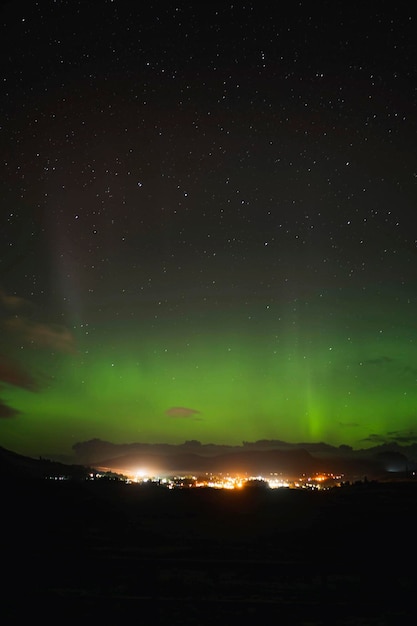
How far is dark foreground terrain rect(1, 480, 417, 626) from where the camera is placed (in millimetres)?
13016

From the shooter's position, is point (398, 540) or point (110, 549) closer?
point (110, 549)

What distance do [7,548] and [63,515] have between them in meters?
13.3

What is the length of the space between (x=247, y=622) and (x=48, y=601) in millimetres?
4494

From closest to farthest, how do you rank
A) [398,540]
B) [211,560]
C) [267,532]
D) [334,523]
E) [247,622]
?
[247,622] → [211,560] → [398,540] → [267,532] → [334,523]

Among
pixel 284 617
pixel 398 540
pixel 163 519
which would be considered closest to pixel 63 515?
pixel 163 519

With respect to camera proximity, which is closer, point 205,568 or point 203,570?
point 203,570

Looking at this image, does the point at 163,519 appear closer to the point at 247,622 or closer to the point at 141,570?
the point at 141,570

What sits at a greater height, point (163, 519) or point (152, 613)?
point (163, 519)

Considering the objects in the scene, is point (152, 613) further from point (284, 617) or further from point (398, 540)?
point (398, 540)

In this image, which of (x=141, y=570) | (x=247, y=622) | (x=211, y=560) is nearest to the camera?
(x=247, y=622)

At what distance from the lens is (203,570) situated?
1786 centimetres

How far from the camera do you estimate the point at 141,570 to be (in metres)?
17.6

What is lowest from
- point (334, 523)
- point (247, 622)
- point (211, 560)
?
point (247, 622)

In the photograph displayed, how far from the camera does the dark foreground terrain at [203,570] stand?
512 inches
